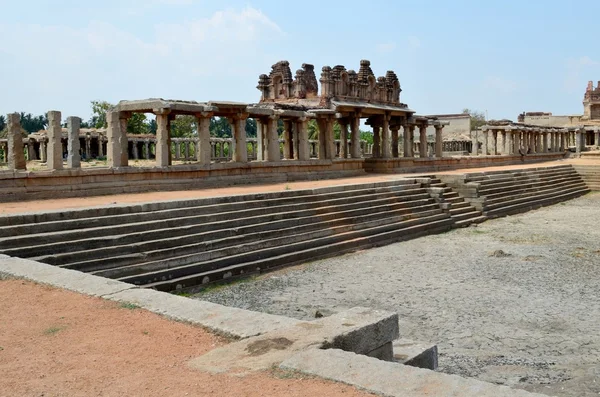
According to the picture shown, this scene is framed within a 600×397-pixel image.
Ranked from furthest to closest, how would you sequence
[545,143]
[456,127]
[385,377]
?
[456,127]
[545,143]
[385,377]

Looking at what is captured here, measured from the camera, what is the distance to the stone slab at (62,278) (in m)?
5.87

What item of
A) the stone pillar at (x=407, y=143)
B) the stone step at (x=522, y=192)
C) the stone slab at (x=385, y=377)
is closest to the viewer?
the stone slab at (x=385, y=377)

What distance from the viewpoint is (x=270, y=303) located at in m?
8.40

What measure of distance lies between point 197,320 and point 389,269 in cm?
647

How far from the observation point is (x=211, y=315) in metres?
4.90

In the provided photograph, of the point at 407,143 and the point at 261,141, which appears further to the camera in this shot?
the point at 407,143

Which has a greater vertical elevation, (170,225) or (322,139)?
(322,139)

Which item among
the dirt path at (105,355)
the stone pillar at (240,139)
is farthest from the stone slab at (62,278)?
the stone pillar at (240,139)

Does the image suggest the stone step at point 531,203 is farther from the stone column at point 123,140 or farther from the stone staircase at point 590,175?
the stone column at point 123,140

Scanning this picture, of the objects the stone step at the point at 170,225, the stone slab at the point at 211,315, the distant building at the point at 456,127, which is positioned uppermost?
the distant building at the point at 456,127

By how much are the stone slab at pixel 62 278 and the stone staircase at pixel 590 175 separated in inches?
1110

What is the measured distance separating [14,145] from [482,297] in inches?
421

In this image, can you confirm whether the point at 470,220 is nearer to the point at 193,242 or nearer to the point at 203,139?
the point at 203,139

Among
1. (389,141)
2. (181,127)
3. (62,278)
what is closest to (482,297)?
(62,278)
